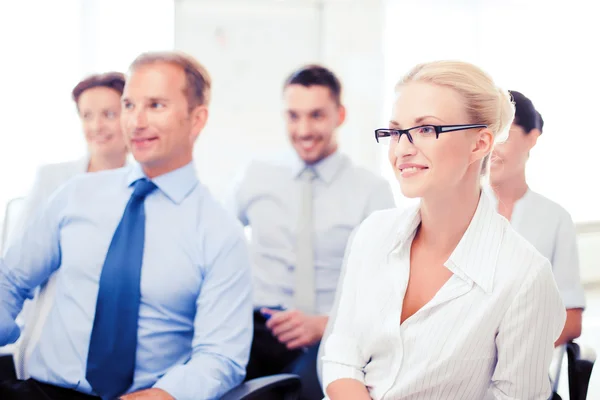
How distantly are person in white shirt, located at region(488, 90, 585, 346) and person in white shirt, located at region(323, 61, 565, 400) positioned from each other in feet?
1.25

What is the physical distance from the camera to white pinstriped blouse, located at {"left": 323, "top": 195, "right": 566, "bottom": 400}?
1.32 m

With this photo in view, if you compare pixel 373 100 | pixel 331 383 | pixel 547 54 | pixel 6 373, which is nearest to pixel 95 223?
pixel 6 373

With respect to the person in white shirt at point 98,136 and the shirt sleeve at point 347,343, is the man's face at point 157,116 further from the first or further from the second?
the shirt sleeve at point 347,343

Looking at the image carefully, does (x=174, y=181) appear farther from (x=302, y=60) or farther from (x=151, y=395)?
(x=302, y=60)

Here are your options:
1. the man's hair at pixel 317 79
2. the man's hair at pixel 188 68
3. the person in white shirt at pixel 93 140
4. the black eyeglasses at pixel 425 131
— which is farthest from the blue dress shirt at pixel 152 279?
Answer: the man's hair at pixel 317 79

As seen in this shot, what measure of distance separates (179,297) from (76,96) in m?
1.10

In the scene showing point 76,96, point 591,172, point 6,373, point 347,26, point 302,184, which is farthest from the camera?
point 347,26

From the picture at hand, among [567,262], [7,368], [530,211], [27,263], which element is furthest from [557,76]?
[7,368]

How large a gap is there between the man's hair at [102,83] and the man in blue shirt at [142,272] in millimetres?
518

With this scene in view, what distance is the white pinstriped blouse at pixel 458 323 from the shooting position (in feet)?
4.34

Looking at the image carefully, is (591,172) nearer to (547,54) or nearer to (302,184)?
(547,54)

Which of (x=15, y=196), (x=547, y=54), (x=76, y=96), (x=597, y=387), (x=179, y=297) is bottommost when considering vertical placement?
(x=597, y=387)

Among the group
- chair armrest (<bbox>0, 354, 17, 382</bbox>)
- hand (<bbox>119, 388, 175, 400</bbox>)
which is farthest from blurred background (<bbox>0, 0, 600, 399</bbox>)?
hand (<bbox>119, 388, 175, 400</bbox>)

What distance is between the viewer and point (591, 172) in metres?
2.08
